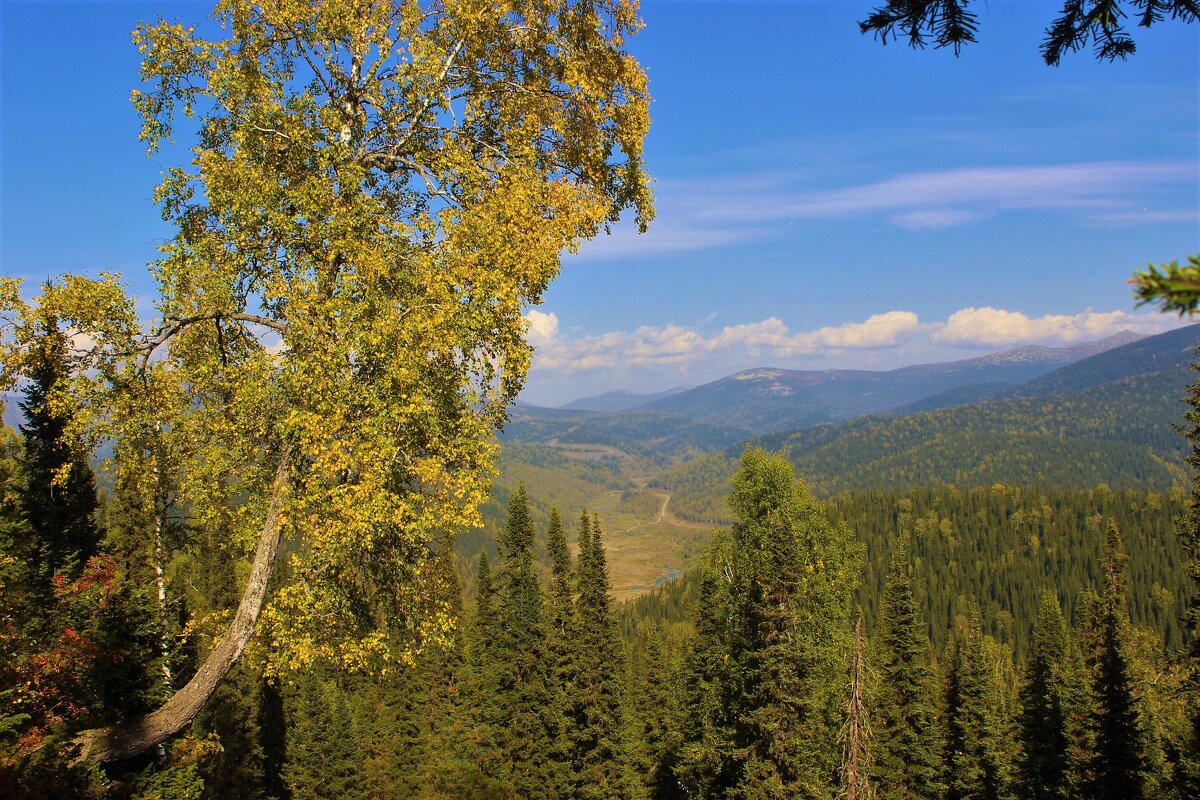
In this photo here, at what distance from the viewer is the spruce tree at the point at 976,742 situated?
38781mm

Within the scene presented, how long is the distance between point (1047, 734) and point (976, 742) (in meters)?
4.27

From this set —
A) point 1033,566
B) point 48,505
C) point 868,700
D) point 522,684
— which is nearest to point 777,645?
point 868,700

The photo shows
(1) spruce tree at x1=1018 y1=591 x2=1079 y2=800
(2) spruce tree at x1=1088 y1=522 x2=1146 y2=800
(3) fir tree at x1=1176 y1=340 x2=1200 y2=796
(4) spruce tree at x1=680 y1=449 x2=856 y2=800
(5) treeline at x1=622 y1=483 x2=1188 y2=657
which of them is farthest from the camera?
(5) treeline at x1=622 y1=483 x2=1188 y2=657

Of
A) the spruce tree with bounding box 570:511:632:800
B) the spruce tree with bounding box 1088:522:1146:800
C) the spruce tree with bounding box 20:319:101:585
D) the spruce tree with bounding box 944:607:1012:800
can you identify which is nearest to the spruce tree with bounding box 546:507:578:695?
the spruce tree with bounding box 570:511:632:800

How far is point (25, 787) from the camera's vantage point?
8.11 metres

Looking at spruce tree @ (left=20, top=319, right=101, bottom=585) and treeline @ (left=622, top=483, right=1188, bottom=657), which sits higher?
spruce tree @ (left=20, top=319, right=101, bottom=585)

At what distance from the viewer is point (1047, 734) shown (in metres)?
39.4

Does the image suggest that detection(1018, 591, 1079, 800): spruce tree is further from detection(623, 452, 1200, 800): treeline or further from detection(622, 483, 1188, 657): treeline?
detection(622, 483, 1188, 657): treeline

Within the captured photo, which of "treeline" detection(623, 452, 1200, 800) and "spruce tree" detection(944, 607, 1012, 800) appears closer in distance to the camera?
"treeline" detection(623, 452, 1200, 800)

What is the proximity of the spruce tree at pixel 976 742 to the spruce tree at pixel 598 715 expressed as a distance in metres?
19.2

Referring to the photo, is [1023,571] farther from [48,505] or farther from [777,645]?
[48,505]

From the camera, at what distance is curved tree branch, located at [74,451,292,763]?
799 centimetres

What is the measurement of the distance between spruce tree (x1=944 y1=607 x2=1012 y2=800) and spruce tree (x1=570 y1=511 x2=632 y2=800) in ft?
62.9

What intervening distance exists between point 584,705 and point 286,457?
113 ft
